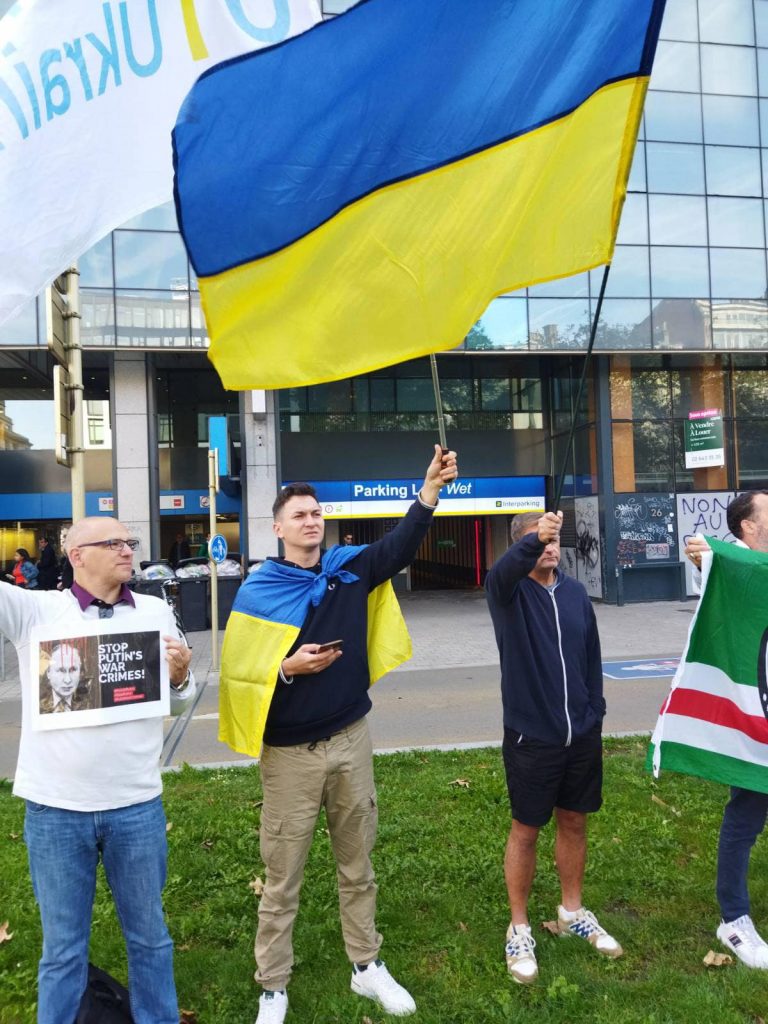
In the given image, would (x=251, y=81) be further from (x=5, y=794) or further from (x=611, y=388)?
(x=611, y=388)

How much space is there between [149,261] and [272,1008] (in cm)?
1799

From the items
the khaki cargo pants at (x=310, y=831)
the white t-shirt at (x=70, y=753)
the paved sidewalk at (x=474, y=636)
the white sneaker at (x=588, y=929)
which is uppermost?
the white t-shirt at (x=70, y=753)

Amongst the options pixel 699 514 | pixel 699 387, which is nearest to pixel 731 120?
pixel 699 387

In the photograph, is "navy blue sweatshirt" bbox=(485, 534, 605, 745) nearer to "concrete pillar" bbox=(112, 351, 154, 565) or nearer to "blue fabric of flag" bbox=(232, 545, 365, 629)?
"blue fabric of flag" bbox=(232, 545, 365, 629)

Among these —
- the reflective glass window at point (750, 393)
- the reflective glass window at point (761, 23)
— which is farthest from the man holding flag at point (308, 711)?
the reflective glass window at point (761, 23)

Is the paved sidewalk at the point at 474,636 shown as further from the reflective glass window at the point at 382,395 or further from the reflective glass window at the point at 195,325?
the reflective glass window at the point at 195,325

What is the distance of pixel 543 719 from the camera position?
3.33 meters

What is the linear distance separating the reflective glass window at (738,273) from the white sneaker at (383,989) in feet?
65.0

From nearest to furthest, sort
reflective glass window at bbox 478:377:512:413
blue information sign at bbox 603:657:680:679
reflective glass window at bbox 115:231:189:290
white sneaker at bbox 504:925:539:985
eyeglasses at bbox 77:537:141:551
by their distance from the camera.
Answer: eyeglasses at bbox 77:537:141:551
white sneaker at bbox 504:925:539:985
blue information sign at bbox 603:657:680:679
reflective glass window at bbox 115:231:189:290
reflective glass window at bbox 478:377:512:413

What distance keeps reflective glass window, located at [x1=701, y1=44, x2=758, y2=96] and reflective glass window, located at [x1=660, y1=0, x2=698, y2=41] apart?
0.53 metres

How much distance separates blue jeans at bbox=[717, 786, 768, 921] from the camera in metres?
3.39

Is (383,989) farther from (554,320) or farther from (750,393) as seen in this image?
(750,393)

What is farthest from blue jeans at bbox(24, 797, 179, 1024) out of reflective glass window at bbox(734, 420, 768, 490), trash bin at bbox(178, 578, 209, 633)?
reflective glass window at bbox(734, 420, 768, 490)

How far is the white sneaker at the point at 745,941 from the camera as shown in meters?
3.28
